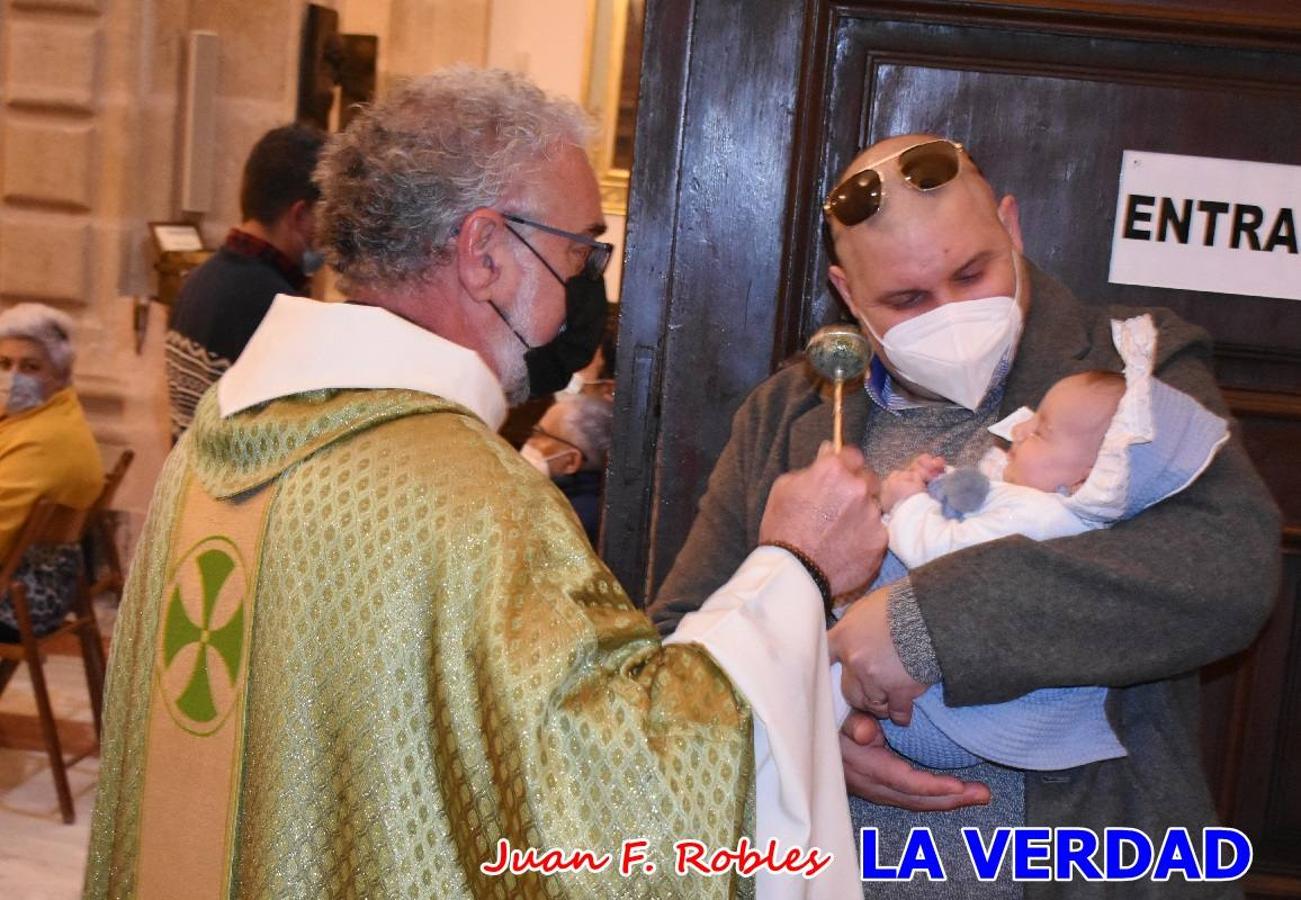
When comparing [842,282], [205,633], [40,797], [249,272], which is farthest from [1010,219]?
[40,797]

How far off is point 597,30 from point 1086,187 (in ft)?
18.0

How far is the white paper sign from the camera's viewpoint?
2654 millimetres

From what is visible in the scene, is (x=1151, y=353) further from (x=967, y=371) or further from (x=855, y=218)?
(x=855, y=218)

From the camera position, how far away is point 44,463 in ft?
16.8

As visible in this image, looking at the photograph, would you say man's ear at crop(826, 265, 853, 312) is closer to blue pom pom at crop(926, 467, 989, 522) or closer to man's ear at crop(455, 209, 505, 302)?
blue pom pom at crop(926, 467, 989, 522)

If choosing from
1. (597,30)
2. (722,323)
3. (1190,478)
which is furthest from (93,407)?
(1190,478)

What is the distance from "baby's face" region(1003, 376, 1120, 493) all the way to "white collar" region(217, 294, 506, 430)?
0.71 m

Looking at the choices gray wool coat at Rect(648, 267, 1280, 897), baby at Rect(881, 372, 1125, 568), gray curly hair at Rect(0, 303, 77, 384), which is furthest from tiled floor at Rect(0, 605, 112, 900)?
gray wool coat at Rect(648, 267, 1280, 897)

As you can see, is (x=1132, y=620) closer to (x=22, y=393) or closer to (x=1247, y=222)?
(x=1247, y=222)

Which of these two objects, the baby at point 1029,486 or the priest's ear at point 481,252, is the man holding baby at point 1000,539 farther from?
the priest's ear at point 481,252

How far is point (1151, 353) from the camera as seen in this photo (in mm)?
2074

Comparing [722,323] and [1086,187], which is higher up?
[1086,187]

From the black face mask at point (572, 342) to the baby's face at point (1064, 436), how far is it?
23.9 inches

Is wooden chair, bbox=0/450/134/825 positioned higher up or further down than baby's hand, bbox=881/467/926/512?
further down
